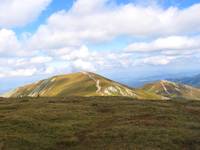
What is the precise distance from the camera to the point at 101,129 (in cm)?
5331

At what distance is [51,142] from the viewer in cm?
4741

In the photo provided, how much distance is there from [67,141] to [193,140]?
1814cm

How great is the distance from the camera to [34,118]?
60031 millimetres

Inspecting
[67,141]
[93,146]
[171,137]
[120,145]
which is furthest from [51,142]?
[171,137]

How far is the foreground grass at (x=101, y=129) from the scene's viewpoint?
46125 millimetres

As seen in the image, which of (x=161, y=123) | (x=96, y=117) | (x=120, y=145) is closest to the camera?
(x=120, y=145)

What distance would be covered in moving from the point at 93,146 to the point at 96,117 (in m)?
18.8

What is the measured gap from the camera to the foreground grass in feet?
151

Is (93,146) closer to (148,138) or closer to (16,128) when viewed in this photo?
(148,138)

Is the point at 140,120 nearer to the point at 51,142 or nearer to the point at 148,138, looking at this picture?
the point at 148,138

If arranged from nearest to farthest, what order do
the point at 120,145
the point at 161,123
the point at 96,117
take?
the point at 120,145
the point at 161,123
the point at 96,117

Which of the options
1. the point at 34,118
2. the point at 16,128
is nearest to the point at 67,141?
the point at 16,128

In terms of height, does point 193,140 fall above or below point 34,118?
below

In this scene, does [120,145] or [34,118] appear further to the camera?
[34,118]
